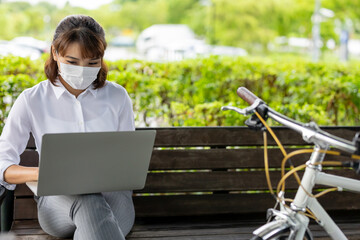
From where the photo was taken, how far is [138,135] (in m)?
2.05

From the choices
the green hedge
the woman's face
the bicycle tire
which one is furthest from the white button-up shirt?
the bicycle tire

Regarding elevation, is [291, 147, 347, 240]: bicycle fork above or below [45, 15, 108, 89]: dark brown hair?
below

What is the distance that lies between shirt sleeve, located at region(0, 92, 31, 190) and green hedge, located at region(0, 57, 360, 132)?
98 centimetres

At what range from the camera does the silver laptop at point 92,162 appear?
1.95 metres

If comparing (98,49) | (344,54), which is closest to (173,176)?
(98,49)

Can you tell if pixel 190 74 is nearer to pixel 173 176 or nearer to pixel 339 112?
pixel 339 112

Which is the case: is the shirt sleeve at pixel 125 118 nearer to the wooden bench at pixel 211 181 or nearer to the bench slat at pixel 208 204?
the wooden bench at pixel 211 181

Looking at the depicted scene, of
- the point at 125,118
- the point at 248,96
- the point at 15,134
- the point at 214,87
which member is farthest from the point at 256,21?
the point at 248,96

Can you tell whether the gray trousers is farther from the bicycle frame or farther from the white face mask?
the bicycle frame

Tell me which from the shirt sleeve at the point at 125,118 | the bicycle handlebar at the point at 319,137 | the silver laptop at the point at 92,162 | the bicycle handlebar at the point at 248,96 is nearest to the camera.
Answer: the bicycle handlebar at the point at 319,137

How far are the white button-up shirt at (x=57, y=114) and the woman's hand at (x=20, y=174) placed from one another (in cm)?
3

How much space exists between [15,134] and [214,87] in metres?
2.09

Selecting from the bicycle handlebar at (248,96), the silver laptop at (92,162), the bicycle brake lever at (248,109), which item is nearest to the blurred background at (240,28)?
the silver laptop at (92,162)

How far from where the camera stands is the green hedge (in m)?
3.46
